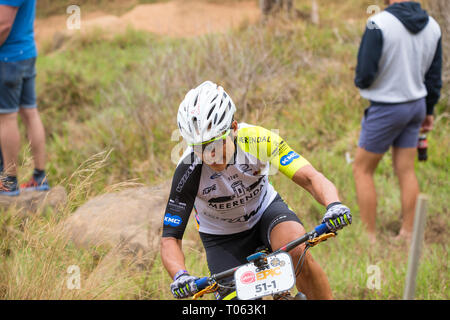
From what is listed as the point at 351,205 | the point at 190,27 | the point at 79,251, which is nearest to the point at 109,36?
the point at 190,27

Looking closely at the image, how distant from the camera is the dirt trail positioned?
12.0m

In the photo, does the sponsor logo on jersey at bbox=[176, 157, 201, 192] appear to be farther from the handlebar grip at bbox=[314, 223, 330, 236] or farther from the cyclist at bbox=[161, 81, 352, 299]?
the handlebar grip at bbox=[314, 223, 330, 236]

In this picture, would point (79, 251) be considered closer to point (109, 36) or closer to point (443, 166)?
point (443, 166)

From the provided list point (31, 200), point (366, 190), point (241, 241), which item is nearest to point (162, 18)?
point (31, 200)

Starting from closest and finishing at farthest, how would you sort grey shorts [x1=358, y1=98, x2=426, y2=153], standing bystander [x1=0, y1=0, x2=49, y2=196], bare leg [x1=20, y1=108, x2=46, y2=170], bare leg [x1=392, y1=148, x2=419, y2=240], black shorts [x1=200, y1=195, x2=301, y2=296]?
black shorts [x1=200, y1=195, x2=301, y2=296], grey shorts [x1=358, y1=98, x2=426, y2=153], bare leg [x1=392, y1=148, x2=419, y2=240], standing bystander [x1=0, y1=0, x2=49, y2=196], bare leg [x1=20, y1=108, x2=46, y2=170]

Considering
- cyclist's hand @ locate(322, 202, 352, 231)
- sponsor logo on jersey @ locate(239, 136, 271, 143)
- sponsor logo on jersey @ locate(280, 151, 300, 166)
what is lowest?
cyclist's hand @ locate(322, 202, 352, 231)

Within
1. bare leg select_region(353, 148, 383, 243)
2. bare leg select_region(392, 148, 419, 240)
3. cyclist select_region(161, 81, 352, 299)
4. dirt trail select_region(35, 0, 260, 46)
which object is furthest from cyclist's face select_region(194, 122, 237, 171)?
dirt trail select_region(35, 0, 260, 46)

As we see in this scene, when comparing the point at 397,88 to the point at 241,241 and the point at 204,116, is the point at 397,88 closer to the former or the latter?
the point at 241,241

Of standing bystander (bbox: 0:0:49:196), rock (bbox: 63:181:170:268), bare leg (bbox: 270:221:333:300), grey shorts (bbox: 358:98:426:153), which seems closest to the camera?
bare leg (bbox: 270:221:333:300)

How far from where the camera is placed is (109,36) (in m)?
11.7

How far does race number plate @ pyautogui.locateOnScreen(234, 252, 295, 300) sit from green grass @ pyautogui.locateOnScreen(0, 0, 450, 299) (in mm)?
1227

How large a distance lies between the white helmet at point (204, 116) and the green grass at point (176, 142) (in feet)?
2.99

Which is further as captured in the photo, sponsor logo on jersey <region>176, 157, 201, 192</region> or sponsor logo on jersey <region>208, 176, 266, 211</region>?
sponsor logo on jersey <region>208, 176, 266, 211</region>
